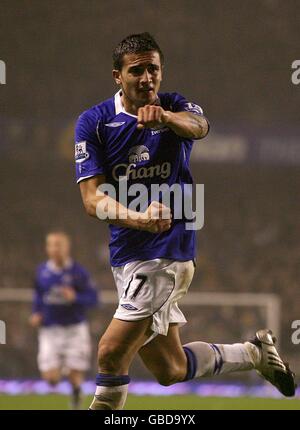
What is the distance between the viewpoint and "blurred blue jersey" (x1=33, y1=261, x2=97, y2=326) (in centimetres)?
1030

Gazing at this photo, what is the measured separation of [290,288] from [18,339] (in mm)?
4264

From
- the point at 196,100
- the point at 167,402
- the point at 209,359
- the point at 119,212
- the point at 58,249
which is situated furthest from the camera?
the point at 196,100

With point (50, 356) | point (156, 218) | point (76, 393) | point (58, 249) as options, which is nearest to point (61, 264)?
point (58, 249)

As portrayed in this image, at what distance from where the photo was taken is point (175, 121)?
472 centimetres

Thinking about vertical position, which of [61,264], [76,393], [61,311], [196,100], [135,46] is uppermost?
[196,100]

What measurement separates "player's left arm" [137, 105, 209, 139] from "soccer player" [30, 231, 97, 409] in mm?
5370

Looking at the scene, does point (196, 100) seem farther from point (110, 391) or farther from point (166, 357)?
point (110, 391)

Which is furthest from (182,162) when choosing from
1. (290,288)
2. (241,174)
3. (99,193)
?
(241,174)

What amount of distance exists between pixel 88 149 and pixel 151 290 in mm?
840

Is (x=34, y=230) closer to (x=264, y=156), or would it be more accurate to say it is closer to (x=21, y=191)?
(x=21, y=191)

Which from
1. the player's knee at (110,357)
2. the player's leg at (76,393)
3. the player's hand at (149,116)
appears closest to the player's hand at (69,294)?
the player's leg at (76,393)

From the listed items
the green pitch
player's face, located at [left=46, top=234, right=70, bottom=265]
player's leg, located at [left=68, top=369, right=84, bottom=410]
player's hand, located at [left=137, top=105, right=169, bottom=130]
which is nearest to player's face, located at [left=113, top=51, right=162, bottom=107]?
player's hand, located at [left=137, top=105, right=169, bottom=130]

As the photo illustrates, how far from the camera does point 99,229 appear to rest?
15125 millimetres

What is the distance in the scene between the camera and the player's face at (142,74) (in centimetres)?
491
